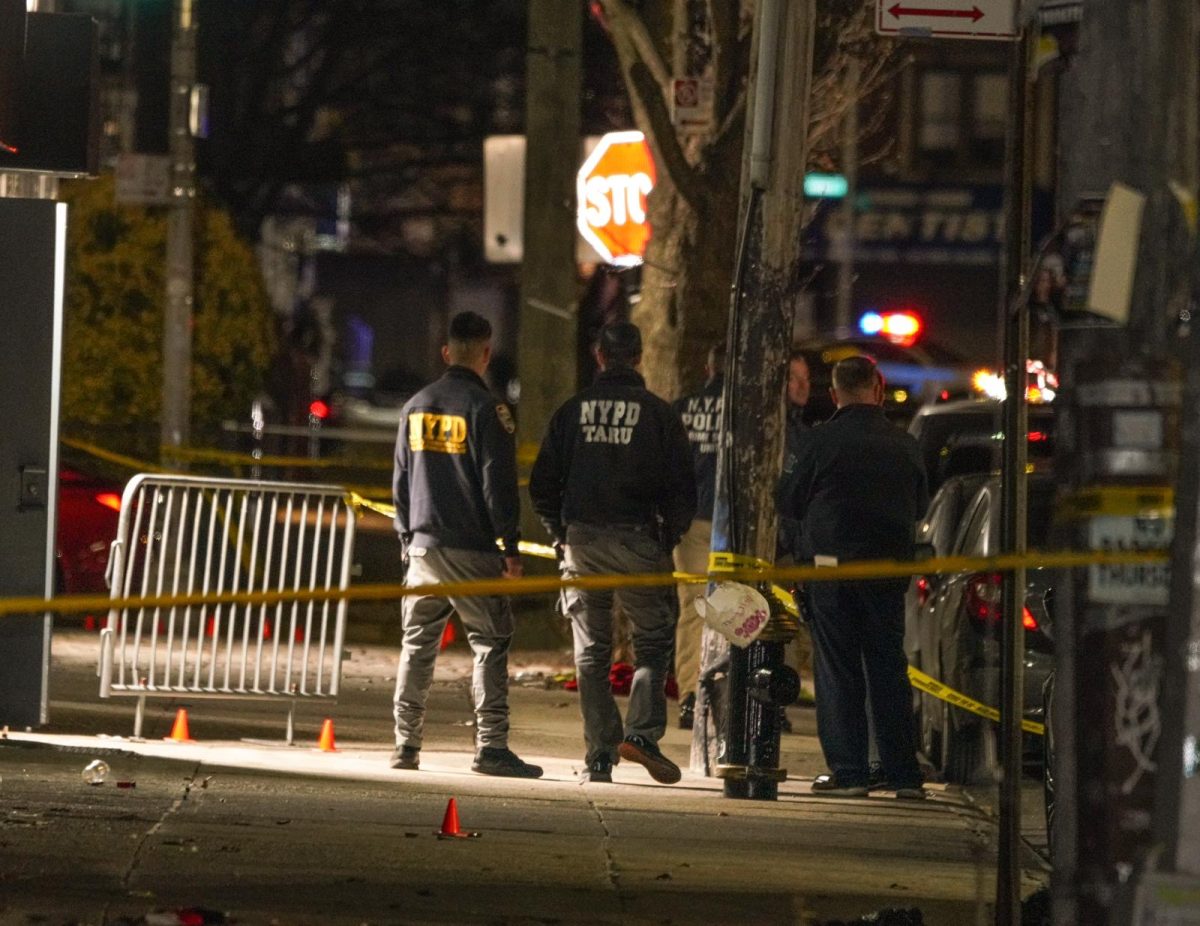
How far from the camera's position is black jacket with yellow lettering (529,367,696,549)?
10.3m

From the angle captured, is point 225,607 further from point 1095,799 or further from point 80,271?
point 80,271

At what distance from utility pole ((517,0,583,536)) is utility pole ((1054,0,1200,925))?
32.4 feet

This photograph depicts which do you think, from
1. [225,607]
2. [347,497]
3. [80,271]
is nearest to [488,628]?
[347,497]

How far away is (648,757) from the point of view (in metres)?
10.1

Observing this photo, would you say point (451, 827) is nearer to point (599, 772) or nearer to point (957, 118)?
point (599, 772)

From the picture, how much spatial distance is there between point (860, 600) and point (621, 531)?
108 centimetres

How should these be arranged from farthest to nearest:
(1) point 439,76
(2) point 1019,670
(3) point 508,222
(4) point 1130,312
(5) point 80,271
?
(1) point 439,76
(5) point 80,271
(3) point 508,222
(2) point 1019,670
(4) point 1130,312

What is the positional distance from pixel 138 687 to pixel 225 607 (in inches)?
74.3

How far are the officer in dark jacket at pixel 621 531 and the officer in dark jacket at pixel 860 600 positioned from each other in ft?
1.98

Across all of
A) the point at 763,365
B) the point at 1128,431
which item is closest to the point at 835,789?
the point at 763,365

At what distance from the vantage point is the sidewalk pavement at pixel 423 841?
7.35 m

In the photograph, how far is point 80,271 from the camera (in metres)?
21.3

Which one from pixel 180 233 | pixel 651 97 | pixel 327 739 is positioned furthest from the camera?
pixel 180 233

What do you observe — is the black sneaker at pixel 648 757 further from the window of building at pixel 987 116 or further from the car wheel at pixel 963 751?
the window of building at pixel 987 116
